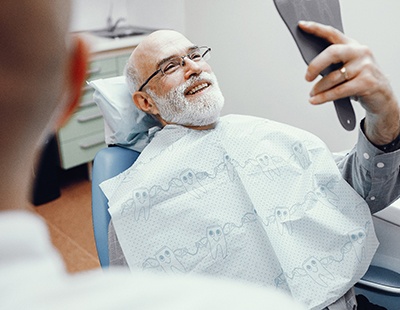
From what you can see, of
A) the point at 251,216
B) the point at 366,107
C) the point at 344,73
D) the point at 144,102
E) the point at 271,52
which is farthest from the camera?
the point at 271,52

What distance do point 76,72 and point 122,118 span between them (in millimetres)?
1317

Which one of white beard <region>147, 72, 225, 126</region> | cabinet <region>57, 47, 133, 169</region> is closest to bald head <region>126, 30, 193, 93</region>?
white beard <region>147, 72, 225, 126</region>

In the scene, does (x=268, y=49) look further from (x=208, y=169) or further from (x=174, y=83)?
(x=208, y=169)

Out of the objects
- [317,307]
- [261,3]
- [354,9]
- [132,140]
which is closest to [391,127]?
[317,307]

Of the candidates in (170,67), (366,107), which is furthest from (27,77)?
(170,67)

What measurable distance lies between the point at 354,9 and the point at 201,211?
1251mm

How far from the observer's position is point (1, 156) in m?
0.28

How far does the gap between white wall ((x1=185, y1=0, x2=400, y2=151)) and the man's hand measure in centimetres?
94

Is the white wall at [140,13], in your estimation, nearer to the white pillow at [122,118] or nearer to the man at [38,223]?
the white pillow at [122,118]

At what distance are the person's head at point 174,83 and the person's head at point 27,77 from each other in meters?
1.26

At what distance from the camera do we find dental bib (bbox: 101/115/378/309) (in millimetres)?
1288

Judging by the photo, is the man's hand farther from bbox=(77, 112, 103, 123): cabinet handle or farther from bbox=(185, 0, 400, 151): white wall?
bbox=(77, 112, 103, 123): cabinet handle

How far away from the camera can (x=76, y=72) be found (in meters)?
0.34

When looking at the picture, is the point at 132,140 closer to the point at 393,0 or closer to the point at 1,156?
the point at 393,0
